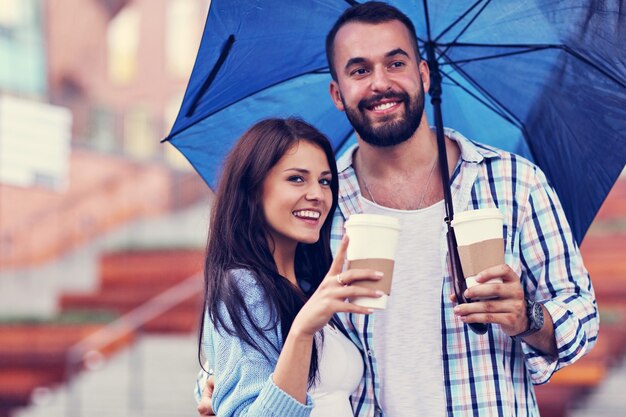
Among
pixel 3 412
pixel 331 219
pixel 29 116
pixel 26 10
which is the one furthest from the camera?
pixel 26 10

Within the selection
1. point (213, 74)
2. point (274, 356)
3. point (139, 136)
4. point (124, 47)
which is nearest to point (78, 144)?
point (139, 136)

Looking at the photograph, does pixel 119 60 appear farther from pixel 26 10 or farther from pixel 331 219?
pixel 331 219

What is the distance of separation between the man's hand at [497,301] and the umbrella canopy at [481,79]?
901mm

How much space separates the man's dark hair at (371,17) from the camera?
9.44 feet

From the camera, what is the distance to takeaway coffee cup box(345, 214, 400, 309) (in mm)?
2080

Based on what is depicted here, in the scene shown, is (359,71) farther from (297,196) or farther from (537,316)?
(537,316)

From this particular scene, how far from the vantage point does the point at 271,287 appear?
242cm

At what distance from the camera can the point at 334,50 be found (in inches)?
117

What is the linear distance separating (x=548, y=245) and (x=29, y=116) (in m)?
5.26

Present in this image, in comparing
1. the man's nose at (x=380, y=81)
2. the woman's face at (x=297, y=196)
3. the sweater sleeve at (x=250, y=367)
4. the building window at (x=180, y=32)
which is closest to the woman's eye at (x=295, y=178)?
the woman's face at (x=297, y=196)

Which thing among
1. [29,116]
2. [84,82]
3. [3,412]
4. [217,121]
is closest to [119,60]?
[84,82]

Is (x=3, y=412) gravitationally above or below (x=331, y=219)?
below

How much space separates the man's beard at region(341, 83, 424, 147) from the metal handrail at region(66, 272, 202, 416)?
8315mm

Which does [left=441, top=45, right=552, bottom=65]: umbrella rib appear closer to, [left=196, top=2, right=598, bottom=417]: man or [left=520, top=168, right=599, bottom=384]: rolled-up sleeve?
[left=196, top=2, right=598, bottom=417]: man
